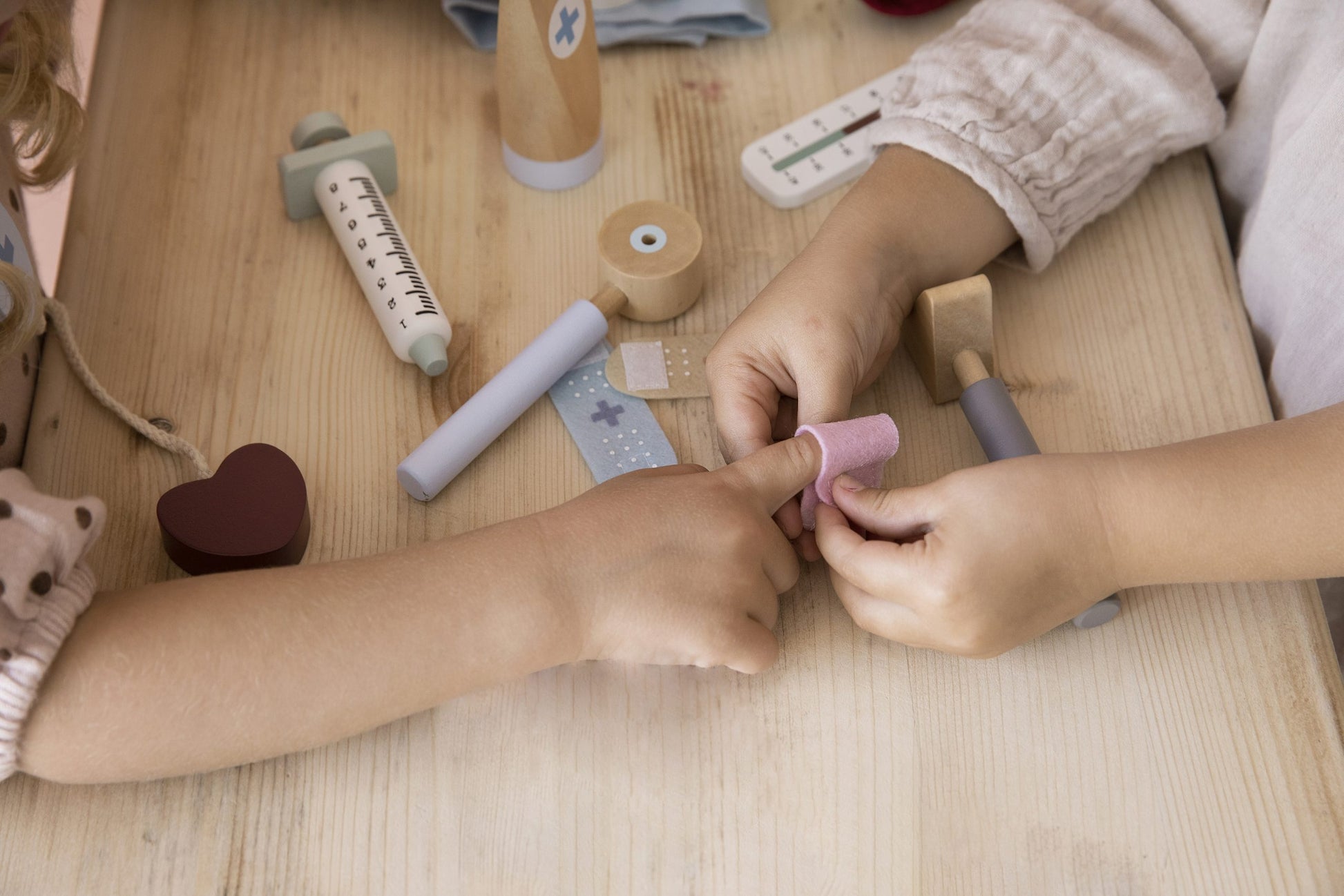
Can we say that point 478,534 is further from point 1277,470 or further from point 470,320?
point 1277,470

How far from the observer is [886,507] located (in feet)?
1.97

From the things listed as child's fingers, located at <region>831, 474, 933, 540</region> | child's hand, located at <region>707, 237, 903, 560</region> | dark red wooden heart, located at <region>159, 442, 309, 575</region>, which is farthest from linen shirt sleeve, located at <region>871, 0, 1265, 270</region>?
dark red wooden heart, located at <region>159, 442, 309, 575</region>

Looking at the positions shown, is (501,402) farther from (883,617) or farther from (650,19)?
(650,19)

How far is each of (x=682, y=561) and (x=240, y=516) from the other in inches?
9.6

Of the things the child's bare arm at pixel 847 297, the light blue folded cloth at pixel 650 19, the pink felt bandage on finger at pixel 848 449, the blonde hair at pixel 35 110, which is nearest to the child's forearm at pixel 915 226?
the child's bare arm at pixel 847 297

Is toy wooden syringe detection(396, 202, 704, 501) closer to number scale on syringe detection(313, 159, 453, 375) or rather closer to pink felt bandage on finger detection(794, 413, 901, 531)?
number scale on syringe detection(313, 159, 453, 375)

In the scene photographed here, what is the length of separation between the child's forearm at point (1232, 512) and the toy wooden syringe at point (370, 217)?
408 millimetres

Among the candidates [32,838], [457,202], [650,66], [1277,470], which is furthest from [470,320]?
[1277,470]

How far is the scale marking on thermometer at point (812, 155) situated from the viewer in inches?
31.2

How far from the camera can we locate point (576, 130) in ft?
2.52

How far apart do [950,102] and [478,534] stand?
1.35 feet

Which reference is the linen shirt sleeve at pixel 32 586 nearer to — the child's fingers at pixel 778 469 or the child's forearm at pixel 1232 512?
the child's fingers at pixel 778 469

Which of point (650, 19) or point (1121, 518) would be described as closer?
point (1121, 518)

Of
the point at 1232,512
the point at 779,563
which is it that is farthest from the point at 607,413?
the point at 1232,512
